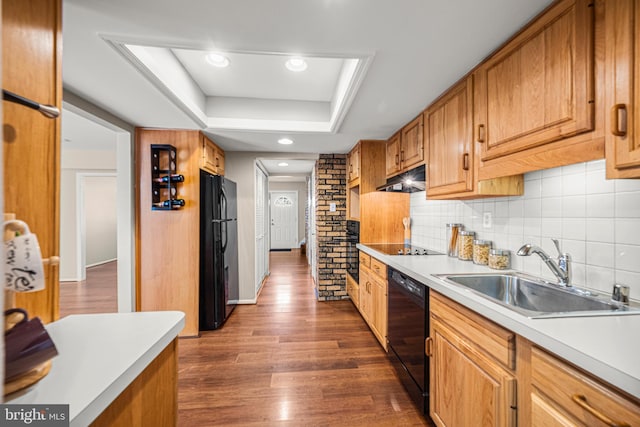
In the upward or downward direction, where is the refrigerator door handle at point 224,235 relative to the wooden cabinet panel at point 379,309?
upward

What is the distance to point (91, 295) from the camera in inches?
159

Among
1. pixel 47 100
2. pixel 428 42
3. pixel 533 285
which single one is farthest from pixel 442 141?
pixel 47 100

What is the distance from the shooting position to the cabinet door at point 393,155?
279 cm

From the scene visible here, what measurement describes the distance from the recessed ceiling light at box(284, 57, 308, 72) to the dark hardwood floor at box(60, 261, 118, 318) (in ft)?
11.5

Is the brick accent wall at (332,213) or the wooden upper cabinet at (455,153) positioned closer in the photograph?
the wooden upper cabinet at (455,153)

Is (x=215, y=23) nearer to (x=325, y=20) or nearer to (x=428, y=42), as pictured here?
(x=325, y=20)

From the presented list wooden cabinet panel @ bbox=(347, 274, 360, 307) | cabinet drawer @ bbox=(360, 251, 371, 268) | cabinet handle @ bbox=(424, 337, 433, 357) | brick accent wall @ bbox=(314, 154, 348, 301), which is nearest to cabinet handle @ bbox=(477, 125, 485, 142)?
cabinet handle @ bbox=(424, 337, 433, 357)

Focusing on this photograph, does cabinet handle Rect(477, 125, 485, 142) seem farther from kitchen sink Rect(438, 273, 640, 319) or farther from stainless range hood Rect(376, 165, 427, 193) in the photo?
kitchen sink Rect(438, 273, 640, 319)

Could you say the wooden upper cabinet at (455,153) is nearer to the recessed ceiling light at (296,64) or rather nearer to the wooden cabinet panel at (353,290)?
the recessed ceiling light at (296,64)

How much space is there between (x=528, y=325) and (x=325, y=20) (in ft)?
4.83

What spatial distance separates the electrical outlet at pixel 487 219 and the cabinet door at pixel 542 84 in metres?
0.57

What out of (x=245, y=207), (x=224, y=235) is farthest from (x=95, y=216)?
(x=224, y=235)

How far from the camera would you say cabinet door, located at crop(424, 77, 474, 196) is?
5.50 feet

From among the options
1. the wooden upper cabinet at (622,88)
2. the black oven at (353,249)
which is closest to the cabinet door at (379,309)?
the black oven at (353,249)
